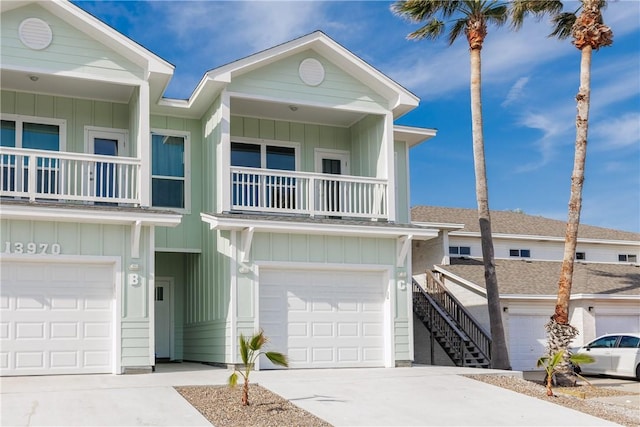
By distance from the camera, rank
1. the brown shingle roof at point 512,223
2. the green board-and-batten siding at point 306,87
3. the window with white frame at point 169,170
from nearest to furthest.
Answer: the green board-and-batten siding at point 306,87, the window with white frame at point 169,170, the brown shingle roof at point 512,223

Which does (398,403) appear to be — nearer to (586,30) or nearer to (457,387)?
(457,387)

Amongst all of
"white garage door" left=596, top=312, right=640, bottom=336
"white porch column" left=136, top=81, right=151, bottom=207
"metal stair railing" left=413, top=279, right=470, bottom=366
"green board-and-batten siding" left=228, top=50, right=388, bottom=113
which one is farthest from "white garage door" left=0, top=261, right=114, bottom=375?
"white garage door" left=596, top=312, right=640, bottom=336

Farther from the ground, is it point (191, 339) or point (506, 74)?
point (506, 74)

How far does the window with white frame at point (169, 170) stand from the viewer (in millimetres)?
17797

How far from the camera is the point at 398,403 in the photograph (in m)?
12.4

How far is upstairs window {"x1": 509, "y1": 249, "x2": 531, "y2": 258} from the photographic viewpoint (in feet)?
91.2

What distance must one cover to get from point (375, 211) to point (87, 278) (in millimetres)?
6616

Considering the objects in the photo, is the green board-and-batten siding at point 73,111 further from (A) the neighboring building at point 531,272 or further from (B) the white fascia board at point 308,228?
(A) the neighboring building at point 531,272

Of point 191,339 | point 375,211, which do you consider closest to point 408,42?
point 375,211

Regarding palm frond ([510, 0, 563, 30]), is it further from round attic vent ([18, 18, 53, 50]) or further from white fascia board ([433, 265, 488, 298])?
round attic vent ([18, 18, 53, 50])

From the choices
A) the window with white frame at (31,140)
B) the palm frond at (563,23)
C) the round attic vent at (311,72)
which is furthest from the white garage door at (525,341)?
the window with white frame at (31,140)

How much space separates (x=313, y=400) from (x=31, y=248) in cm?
618

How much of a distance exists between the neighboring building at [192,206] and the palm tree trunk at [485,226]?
1418 millimetres

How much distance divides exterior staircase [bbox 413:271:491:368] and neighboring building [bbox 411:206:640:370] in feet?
3.97
